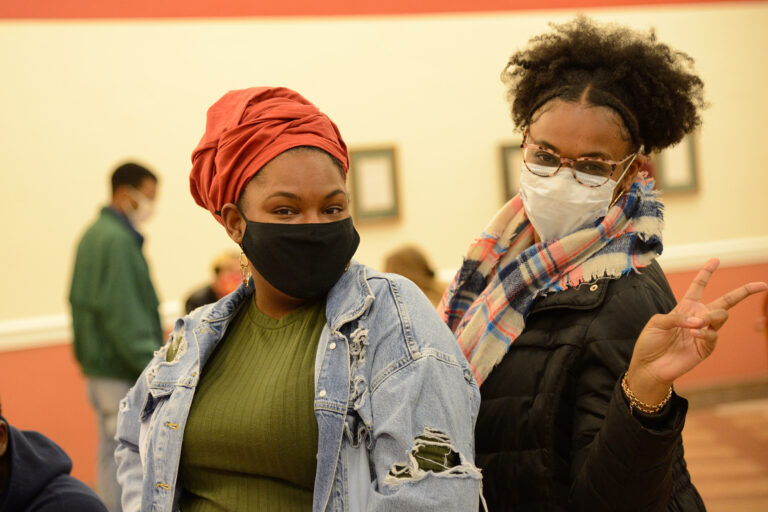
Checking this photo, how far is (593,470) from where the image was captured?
1513 millimetres

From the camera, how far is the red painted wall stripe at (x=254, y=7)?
502 cm

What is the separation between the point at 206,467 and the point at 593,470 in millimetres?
686

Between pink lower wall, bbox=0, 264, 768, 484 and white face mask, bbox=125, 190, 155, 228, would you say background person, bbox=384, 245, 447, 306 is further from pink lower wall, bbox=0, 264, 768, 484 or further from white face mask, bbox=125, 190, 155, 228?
pink lower wall, bbox=0, 264, 768, 484

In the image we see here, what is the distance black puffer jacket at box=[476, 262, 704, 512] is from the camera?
148 centimetres

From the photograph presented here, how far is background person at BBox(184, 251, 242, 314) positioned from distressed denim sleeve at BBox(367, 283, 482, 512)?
3.30 m

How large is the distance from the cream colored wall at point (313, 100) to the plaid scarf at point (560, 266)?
3.76 meters

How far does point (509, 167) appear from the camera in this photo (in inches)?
237

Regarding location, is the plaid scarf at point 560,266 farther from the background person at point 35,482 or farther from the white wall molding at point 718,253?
the white wall molding at point 718,253

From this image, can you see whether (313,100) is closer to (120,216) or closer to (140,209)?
(140,209)

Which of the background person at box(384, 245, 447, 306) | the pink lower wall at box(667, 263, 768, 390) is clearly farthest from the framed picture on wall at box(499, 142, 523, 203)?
the background person at box(384, 245, 447, 306)

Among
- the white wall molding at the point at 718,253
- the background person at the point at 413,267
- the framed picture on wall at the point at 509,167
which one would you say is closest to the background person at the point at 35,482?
the background person at the point at 413,267

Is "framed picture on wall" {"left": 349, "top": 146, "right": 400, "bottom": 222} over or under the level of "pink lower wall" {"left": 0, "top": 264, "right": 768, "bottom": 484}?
over

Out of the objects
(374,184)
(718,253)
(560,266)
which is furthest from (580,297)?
(718,253)

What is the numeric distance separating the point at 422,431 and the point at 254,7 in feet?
15.0
